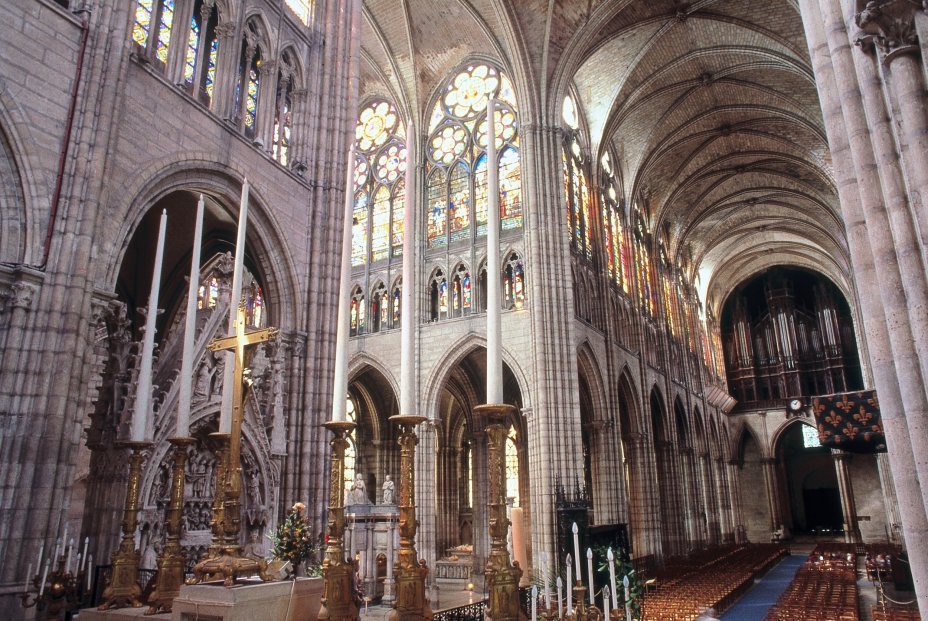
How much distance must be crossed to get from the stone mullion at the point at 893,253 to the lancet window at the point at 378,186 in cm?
1854

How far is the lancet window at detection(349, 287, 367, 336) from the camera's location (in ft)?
74.8

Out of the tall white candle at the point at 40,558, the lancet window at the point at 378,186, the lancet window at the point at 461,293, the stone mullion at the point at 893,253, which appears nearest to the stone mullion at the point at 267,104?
the tall white candle at the point at 40,558

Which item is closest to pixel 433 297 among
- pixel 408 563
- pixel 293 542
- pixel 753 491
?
pixel 293 542

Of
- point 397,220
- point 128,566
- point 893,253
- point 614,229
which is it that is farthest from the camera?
point 614,229

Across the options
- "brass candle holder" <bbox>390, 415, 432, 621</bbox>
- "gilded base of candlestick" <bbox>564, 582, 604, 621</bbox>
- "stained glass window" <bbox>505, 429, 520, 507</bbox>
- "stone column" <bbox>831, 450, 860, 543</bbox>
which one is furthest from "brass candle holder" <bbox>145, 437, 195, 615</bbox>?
"stone column" <bbox>831, 450, 860, 543</bbox>

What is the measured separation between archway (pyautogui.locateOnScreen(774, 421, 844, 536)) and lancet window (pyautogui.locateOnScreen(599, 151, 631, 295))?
60.9 ft

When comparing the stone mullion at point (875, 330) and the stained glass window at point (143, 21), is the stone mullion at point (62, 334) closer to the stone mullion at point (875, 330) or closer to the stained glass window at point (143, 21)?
the stained glass window at point (143, 21)

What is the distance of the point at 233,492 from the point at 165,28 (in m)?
7.96

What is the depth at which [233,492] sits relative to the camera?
14.1 feet

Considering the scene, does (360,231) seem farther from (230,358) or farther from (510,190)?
(230,358)

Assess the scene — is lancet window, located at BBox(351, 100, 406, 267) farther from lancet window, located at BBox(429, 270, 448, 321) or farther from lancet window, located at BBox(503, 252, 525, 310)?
lancet window, located at BBox(503, 252, 525, 310)

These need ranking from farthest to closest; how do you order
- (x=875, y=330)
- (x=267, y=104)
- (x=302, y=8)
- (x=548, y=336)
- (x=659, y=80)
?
(x=659, y=80)
(x=548, y=336)
(x=302, y=8)
(x=267, y=104)
(x=875, y=330)

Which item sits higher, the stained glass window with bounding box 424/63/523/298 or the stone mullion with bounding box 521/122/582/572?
the stained glass window with bounding box 424/63/523/298

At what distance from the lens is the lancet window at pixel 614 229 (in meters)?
25.2
